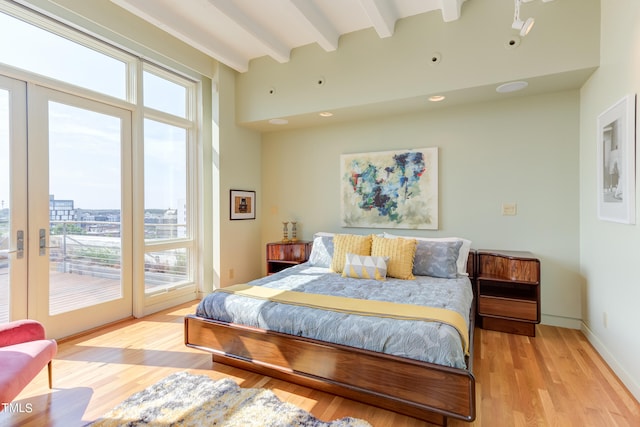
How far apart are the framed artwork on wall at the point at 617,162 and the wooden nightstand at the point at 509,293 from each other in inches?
30.0

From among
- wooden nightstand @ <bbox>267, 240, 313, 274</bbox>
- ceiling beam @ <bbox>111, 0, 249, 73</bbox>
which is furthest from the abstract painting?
ceiling beam @ <bbox>111, 0, 249, 73</bbox>

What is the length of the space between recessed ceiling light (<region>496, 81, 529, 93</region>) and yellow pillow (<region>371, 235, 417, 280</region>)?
1.69 m

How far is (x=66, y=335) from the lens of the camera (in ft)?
9.62

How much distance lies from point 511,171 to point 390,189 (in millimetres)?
1296

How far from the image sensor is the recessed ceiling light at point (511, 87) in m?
2.85

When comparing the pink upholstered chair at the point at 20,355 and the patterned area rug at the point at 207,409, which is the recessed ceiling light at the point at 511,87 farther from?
the pink upholstered chair at the point at 20,355

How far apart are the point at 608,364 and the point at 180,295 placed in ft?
14.3

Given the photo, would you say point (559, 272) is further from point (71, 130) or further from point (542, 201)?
point (71, 130)

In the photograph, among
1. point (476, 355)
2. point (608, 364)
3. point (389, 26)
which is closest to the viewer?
point (608, 364)

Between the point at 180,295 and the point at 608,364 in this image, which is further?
the point at 180,295

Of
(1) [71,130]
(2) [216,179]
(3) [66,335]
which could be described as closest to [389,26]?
(2) [216,179]

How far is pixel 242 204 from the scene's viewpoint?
172 inches

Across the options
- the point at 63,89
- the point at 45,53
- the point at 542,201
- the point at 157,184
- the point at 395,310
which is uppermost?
the point at 45,53

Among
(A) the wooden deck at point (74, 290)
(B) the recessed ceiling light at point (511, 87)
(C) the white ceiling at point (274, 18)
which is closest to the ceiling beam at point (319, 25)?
(C) the white ceiling at point (274, 18)
